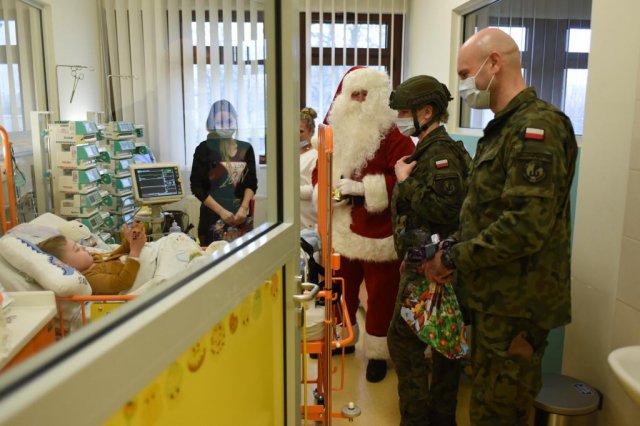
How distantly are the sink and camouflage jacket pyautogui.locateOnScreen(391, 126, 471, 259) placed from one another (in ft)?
2.56

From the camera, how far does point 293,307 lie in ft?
4.48

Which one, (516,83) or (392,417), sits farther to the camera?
(392,417)

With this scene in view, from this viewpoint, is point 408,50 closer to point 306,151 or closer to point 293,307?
point 306,151

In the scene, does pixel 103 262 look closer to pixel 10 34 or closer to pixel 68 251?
pixel 68 251

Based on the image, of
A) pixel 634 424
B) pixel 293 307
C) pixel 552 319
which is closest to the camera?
pixel 293 307

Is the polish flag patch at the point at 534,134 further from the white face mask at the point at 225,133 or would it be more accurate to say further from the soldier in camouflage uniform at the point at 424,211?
the white face mask at the point at 225,133

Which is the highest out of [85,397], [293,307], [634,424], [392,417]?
[85,397]

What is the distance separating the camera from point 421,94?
2.28 meters

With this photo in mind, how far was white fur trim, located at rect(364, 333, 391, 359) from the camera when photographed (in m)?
2.93

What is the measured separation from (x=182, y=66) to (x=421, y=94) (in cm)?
138

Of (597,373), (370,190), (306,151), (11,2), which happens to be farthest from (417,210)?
(11,2)

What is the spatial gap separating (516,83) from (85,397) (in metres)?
1.64

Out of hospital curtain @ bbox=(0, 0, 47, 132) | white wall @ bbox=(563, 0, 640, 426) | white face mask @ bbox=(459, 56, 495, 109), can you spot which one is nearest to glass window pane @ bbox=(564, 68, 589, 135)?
white wall @ bbox=(563, 0, 640, 426)

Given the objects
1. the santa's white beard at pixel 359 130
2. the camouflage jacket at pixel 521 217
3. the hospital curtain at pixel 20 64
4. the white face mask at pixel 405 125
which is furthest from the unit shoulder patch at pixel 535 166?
the hospital curtain at pixel 20 64
